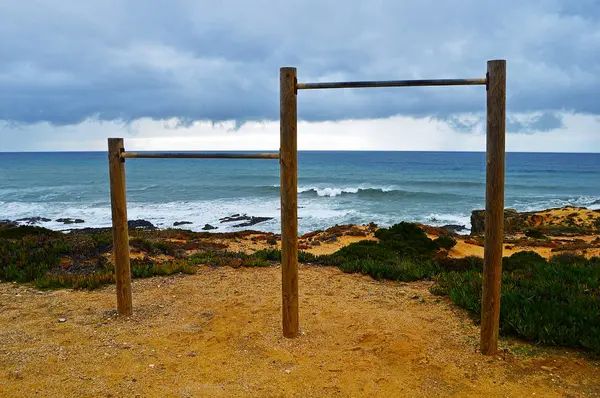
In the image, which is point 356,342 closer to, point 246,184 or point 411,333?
point 411,333

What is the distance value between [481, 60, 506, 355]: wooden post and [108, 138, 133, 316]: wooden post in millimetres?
3782

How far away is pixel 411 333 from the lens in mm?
4832

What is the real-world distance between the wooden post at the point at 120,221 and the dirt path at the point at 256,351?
295mm

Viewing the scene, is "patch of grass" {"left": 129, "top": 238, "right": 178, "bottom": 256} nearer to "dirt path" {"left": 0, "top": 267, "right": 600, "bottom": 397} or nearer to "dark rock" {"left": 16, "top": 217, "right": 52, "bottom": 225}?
"dirt path" {"left": 0, "top": 267, "right": 600, "bottom": 397}

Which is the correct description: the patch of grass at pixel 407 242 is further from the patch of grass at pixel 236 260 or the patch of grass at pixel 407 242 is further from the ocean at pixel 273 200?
the ocean at pixel 273 200

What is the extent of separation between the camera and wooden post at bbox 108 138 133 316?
511cm

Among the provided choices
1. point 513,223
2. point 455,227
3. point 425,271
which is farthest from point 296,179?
point 455,227

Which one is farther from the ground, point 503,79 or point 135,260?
point 503,79

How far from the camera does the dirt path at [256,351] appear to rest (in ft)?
12.2

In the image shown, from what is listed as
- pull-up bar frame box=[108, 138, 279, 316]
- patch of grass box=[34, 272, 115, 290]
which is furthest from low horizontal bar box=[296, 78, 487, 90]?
patch of grass box=[34, 272, 115, 290]

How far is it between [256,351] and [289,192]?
1.57 m

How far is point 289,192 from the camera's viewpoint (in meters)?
4.45

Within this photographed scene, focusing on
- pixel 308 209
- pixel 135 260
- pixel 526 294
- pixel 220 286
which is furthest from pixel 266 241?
pixel 308 209

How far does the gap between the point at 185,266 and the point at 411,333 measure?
4.25 meters
